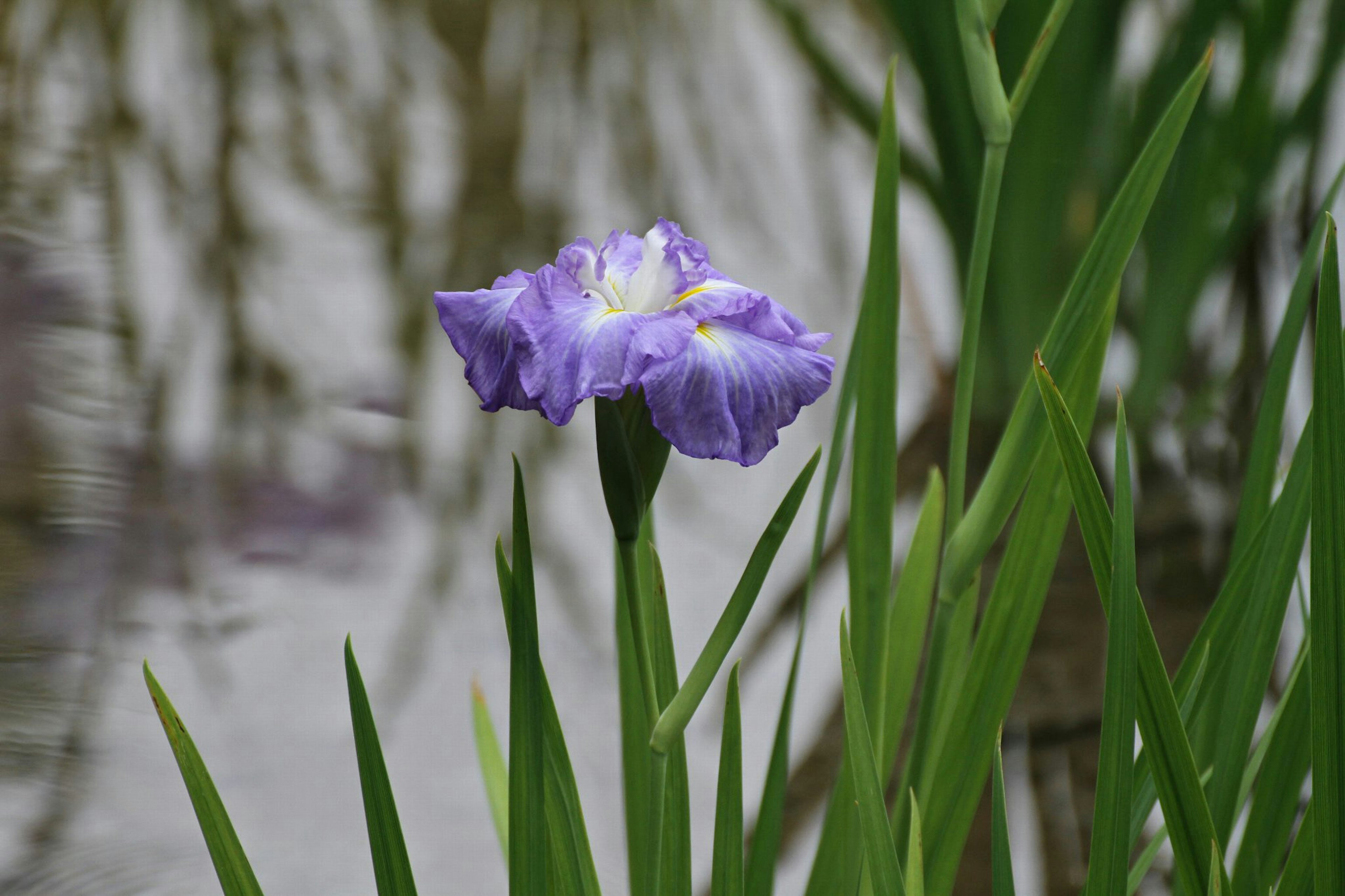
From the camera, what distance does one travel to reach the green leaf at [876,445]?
45 centimetres

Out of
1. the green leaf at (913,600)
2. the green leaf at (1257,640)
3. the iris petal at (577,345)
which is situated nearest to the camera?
the iris petal at (577,345)

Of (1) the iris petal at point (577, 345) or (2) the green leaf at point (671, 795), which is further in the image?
(2) the green leaf at point (671, 795)

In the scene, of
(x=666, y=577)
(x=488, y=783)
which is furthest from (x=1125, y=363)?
(x=488, y=783)

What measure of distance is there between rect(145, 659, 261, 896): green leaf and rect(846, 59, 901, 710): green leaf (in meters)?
0.25

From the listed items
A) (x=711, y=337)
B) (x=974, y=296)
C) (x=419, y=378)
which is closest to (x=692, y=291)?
(x=711, y=337)

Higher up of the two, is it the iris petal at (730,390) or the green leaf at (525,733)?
the iris petal at (730,390)

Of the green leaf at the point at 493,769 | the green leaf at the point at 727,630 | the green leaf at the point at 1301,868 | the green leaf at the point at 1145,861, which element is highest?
the green leaf at the point at 727,630

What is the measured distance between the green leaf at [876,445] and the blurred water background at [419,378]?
1.12 ft

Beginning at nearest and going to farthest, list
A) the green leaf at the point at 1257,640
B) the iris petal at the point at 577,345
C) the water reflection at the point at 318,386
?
1. the iris petal at the point at 577,345
2. the green leaf at the point at 1257,640
3. the water reflection at the point at 318,386

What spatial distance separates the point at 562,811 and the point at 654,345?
7.3 inches

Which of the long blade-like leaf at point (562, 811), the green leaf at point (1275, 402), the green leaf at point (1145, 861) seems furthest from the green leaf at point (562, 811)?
the green leaf at point (1275, 402)

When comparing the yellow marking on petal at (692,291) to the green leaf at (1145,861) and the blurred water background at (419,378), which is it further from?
the blurred water background at (419,378)

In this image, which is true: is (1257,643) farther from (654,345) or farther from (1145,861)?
(654,345)

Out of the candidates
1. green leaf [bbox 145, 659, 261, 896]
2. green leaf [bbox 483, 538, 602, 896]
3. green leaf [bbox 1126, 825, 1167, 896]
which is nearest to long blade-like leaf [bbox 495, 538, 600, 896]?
green leaf [bbox 483, 538, 602, 896]
